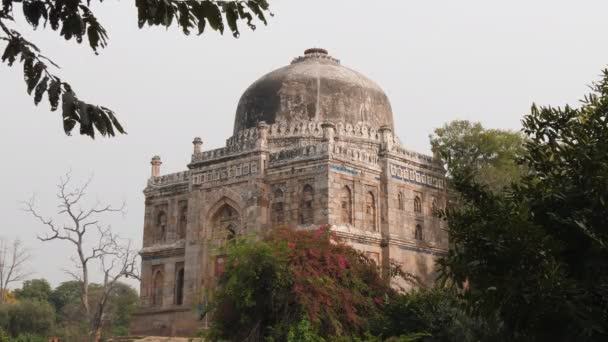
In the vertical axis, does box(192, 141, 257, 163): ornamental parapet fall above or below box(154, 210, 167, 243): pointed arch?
above

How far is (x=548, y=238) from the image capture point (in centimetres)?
725

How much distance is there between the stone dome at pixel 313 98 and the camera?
84.7ft

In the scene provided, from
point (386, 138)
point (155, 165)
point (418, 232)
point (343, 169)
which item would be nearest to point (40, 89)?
point (343, 169)

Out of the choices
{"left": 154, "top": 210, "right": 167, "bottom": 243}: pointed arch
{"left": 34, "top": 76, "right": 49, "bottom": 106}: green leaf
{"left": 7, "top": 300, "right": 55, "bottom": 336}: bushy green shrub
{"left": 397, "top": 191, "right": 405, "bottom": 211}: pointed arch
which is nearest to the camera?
{"left": 34, "top": 76, "right": 49, "bottom": 106}: green leaf

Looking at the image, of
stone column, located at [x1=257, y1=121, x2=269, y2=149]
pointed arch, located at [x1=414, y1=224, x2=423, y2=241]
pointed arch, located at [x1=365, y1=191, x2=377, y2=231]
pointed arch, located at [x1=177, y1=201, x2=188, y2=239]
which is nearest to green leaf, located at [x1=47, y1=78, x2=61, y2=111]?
pointed arch, located at [x1=365, y1=191, x2=377, y2=231]

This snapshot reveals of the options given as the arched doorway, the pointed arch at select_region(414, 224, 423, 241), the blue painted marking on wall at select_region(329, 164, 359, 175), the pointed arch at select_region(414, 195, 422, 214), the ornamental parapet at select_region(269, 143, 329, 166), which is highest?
the ornamental parapet at select_region(269, 143, 329, 166)

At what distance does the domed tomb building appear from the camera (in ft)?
75.3

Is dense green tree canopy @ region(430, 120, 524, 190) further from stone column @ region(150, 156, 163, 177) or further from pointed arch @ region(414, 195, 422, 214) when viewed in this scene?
stone column @ region(150, 156, 163, 177)

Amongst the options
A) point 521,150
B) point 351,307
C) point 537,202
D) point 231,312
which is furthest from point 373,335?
point 521,150

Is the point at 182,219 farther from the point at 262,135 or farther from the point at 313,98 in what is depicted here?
the point at 313,98

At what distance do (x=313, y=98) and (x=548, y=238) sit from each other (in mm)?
18895

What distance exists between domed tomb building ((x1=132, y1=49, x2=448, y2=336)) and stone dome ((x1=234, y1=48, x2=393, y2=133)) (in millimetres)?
37

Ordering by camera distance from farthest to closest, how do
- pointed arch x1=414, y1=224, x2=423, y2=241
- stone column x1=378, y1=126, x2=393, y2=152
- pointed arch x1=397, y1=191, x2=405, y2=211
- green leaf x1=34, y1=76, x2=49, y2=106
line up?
pointed arch x1=414, y1=224, x2=423, y2=241 < stone column x1=378, y1=126, x2=393, y2=152 < pointed arch x1=397, y1=191, x2=405, y2=211 < green leaf x1=34, y1=76, x2=49, y2=106

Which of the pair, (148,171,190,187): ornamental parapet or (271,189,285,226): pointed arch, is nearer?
(271,189,285,226): pointed arch
